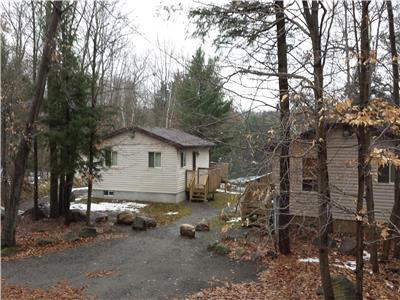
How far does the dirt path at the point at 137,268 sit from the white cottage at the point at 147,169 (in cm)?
815

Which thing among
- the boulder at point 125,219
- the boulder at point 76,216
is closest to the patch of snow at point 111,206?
the boulder at point 76,216

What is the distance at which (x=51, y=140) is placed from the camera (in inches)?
591

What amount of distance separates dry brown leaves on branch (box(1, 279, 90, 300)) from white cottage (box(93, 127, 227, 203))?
12839 millimetres

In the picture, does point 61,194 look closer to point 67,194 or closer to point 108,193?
point 67,194

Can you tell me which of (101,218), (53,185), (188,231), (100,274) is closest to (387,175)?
(188,231)

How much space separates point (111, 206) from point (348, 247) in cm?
1218

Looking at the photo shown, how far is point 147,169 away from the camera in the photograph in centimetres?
2217

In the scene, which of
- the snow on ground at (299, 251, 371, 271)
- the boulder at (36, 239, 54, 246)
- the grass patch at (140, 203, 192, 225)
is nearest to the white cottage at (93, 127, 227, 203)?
the grass patch at (140, 203, 192, 225)

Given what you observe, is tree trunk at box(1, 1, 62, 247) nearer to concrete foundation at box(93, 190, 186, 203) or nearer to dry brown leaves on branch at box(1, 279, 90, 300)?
dry brown leaves on branch at box(1, 279, 90, 300)

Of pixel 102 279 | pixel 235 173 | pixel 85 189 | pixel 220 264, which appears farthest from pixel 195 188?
pixel 235 173

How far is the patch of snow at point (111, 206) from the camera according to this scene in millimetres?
19358

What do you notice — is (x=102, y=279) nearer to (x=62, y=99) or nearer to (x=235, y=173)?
(x=235, y=173)

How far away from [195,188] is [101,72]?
868 cm

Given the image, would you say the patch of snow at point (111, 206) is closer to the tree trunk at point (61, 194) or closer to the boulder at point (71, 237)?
the tree trunk at point (61, 194)
